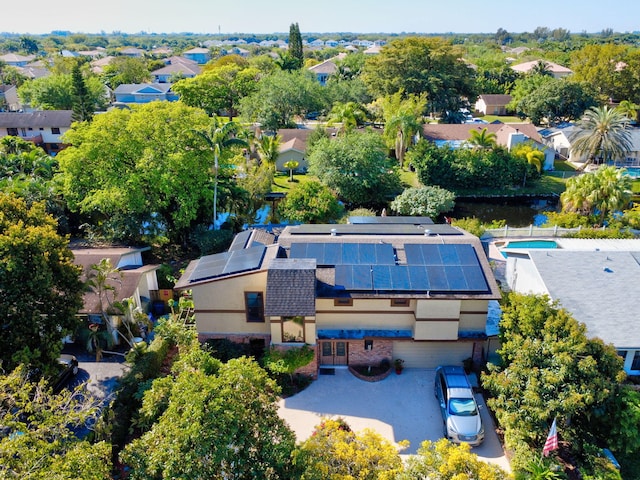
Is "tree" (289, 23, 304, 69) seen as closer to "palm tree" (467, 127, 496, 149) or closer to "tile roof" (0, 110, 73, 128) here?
"tile roof" (0, 110, 73, 128)

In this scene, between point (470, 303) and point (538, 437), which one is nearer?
point (538, 437)

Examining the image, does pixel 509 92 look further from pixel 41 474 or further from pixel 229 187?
pixel 41 474

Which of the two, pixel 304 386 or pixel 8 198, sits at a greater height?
pixel 8 198

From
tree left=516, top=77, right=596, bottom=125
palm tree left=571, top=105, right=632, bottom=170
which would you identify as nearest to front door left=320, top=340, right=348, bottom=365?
palm tree left=571, top=105, right=632, bottom=170

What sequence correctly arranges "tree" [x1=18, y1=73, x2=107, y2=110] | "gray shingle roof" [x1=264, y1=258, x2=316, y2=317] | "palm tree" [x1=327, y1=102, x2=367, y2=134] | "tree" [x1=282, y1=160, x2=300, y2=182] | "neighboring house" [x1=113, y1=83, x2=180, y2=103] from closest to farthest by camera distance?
1. "gray shingle roof" [x1=264, y1=258, x2=316, y2=317]
2. "tree" [x1=282, y1=160, x2=300, y2=182]
3. "palm tree" [x1=327, y1=102, x2=367, y2=134]
4. "tree" [x1=18, y1=73, x2=107, y2=110]
5. "neighboring house" [x1=113, y1=83, x2=180, y2=103]

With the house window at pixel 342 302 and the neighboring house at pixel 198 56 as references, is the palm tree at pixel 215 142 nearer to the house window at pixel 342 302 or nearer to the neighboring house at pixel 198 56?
the house window at pixel 342 302

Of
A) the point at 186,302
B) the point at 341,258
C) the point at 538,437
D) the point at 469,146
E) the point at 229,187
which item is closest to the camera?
the point at 538,437

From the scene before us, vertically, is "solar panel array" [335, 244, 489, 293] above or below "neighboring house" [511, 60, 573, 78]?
below

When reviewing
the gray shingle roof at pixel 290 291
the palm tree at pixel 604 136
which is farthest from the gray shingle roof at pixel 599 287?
the palm tree at pixel 604 136

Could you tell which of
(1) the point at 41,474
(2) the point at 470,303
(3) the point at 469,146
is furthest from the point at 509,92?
(1) the point at 41,474
